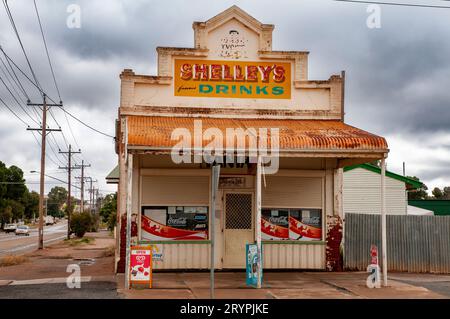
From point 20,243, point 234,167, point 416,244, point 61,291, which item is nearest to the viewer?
point 61,291

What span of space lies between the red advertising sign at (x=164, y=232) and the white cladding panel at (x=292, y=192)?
2.31 metres

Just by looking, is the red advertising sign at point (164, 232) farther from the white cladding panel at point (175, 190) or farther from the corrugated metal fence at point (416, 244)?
the corrugated metal fence at point (416, 244)

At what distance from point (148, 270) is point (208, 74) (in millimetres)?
6734

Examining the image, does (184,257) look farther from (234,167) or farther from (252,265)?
(252,265)

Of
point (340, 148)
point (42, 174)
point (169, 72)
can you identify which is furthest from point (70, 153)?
point (340, 148)

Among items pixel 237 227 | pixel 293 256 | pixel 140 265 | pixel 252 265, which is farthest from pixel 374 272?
pixel 140 265

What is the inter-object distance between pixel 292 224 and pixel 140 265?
577cm

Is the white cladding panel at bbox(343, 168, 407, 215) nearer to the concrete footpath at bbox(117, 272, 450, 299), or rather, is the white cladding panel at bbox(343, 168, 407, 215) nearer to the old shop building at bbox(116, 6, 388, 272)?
the old shop building at bbox(116, 6, 388, 272)

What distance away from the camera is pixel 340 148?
14844mm

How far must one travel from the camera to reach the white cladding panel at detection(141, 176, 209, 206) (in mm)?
17062

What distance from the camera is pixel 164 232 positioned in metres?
17.1

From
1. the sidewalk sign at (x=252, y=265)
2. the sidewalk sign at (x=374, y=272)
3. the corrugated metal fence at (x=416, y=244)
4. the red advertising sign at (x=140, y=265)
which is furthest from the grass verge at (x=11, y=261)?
the sidewalk sign at (x=374, y=272)
